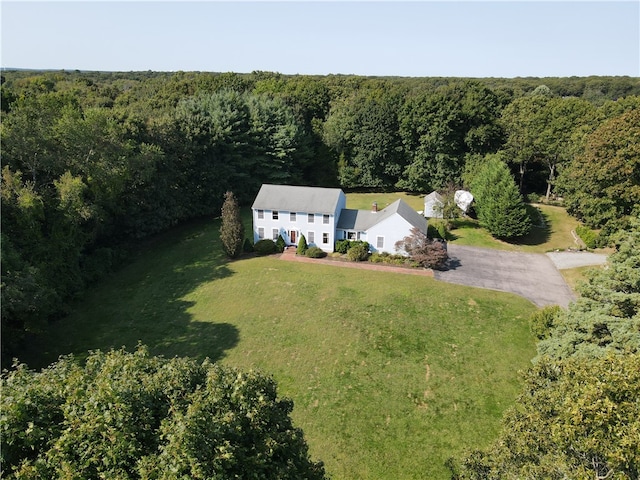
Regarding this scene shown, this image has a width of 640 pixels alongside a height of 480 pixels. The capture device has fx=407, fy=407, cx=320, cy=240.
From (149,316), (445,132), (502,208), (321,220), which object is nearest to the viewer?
(149,316)

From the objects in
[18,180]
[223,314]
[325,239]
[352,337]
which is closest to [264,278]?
[223,314]

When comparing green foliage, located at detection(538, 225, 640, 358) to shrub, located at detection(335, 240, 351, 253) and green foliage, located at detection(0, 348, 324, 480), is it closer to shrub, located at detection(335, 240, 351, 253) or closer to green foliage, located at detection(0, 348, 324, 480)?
green foliage, located at detection(0, 348, 324, 480)

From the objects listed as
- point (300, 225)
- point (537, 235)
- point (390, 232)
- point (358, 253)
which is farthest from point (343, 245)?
point (537, 235)

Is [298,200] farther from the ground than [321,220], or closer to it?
farther from the ground

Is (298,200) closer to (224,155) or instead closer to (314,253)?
(314,253)

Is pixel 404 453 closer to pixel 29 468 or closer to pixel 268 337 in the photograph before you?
pixel 268 337

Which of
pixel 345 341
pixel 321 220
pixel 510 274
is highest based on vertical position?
pixel 321 220

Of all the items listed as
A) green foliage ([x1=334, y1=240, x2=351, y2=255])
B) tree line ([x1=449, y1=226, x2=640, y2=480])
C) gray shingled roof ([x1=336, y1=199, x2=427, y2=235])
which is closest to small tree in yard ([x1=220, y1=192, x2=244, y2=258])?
green foliage ([x1=334, y1=240, x2=351, y2=255])
